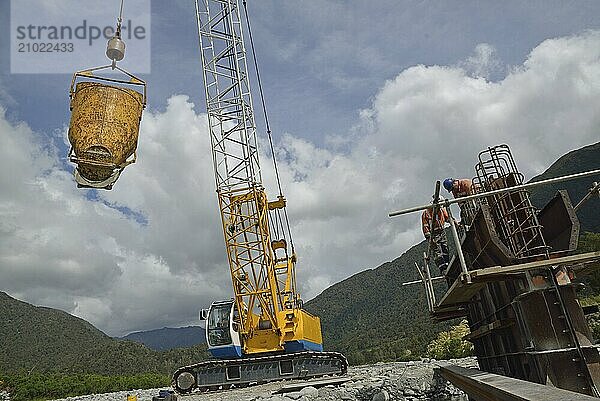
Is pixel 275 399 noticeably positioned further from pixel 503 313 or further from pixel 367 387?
pixel 503 313

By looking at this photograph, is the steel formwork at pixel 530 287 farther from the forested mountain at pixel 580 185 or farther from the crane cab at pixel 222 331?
the forested mountain at pixel 580 185

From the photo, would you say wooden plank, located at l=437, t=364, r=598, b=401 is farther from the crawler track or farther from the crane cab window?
the crane cab window

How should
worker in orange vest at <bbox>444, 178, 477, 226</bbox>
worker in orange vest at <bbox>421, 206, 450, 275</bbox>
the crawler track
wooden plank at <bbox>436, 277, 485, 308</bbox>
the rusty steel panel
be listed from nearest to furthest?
wooden plank at <bbox>436, 277, 485, 308</bbox> < the rusty steel panel < worker in orange vest at <bbox>444, 178, 477, 226</bbox> < worker in orange vest at <bbox>421, 206, 450, 275</bbox> < the crawler track

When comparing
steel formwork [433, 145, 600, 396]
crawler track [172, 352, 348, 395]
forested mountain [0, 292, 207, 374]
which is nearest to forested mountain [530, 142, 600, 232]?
crawler track [172, 352, 348, 395]

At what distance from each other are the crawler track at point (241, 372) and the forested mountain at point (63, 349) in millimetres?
33692

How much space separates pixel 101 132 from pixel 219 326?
14.6m

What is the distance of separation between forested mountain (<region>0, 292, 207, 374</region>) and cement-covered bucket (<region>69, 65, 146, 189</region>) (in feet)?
158

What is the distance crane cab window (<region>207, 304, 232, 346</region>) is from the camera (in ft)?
61.8

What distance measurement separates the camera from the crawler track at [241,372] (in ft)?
60.7

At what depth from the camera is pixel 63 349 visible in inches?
3255

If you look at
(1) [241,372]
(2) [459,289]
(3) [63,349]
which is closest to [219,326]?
(1) [241,372]

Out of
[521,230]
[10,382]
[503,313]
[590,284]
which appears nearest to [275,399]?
[503,313]

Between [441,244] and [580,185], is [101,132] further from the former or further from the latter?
[580,185]

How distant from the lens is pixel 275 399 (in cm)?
1220
